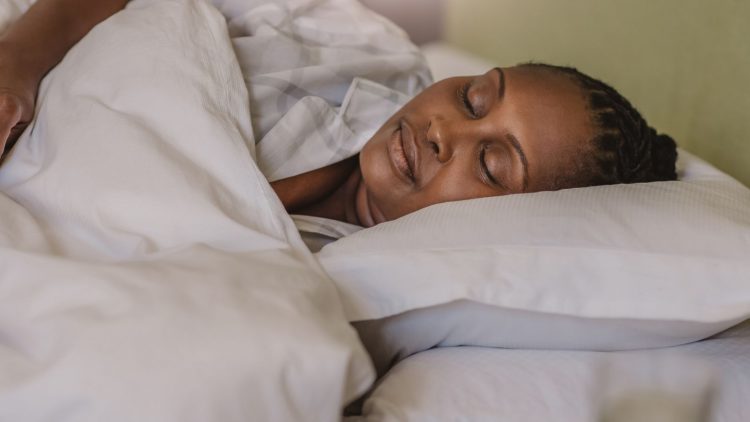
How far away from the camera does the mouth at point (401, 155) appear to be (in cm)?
101

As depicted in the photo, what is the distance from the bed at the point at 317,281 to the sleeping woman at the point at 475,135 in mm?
90

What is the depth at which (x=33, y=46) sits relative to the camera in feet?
3.31

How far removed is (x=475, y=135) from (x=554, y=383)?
0.36 meters

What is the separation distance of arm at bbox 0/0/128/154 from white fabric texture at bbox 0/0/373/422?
0.02m

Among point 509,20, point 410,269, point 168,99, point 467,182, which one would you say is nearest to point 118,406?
Answer: point 410,269

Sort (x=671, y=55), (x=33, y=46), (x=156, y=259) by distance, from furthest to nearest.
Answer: (x=671, y=55) → (x=33, y=46) → (x=156, y=259)

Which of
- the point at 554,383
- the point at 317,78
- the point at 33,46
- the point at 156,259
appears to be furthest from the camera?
the point at 317,78

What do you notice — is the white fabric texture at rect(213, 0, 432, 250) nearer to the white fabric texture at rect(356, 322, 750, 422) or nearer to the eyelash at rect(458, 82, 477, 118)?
the eyelash at rect(458, 82, 477, 118)

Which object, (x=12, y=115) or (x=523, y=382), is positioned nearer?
(x=523, y=382)

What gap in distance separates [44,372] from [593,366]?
547 millimetres

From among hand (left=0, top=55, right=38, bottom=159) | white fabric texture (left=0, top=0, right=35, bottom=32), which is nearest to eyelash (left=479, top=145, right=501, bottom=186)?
hand (left=0, top=55, right=38, bottom=159)

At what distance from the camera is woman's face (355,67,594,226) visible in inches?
37.5

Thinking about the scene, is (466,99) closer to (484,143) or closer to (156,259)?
(484,143)

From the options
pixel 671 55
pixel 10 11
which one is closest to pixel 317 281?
pixel 10 11
